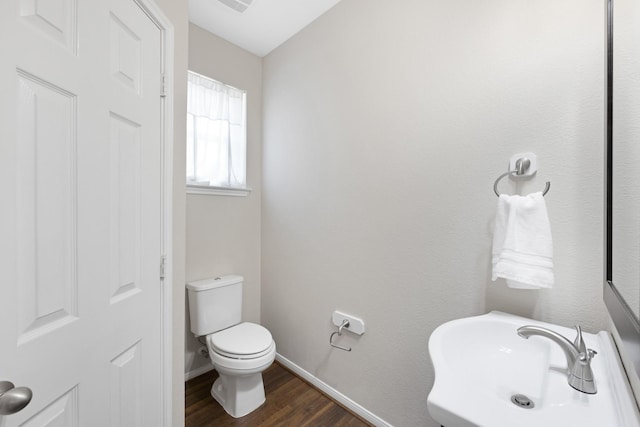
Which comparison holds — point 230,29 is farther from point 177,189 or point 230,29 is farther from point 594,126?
point 594,126

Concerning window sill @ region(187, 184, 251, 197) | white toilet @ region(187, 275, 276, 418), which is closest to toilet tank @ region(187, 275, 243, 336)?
white toilet @ region(187, 275, 276, 418)

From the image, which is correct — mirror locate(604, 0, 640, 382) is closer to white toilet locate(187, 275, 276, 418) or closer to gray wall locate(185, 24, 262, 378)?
white toilet locate(187, 275, 276, 418)

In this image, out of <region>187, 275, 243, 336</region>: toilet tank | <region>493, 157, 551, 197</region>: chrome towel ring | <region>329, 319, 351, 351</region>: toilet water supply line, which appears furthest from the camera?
<region>187, 275, 243, 336</region>: toilet tank

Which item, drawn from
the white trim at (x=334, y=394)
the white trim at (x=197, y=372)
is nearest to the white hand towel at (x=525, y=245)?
the white trim at (x=334, y=394)

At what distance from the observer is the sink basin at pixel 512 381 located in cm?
57

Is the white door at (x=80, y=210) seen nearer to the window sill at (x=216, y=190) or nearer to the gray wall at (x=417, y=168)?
the window sill at (x=216, y=190)

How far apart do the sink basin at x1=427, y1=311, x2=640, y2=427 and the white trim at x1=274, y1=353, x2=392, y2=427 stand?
35.3 inches

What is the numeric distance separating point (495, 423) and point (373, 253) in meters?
1.08

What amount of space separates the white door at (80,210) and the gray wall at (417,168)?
1051 mm

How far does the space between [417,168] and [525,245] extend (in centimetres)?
61

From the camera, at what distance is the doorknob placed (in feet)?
1.77

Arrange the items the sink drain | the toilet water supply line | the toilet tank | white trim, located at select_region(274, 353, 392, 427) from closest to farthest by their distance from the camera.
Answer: the sink drain
white trim, located at select_region(274, 353, 392, 427)
the toilet water supply line
the toilet tank

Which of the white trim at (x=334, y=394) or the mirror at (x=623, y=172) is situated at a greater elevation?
the mirror at (x=623, y=172)

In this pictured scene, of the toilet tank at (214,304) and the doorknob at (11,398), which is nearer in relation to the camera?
the doorknob at (11,398)
